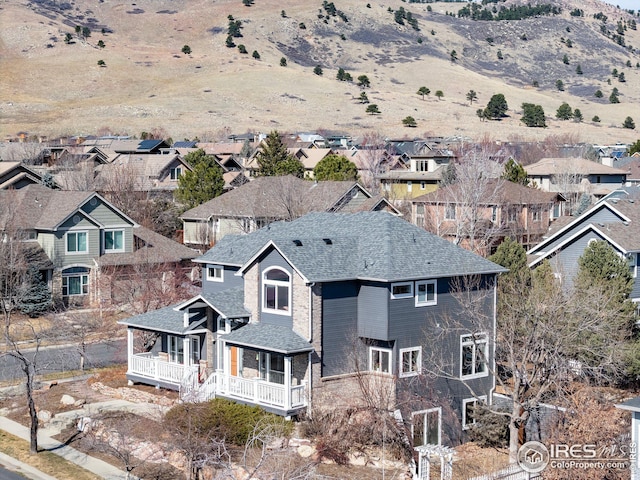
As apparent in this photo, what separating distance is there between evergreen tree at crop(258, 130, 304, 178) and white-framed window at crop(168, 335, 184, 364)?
1869 inches

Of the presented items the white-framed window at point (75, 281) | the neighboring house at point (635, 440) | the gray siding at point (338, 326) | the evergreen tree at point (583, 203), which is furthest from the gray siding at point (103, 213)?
the neighboring house at point (635, 440)

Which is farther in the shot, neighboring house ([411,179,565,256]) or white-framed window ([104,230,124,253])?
neighboring house ([411,179,565,256])

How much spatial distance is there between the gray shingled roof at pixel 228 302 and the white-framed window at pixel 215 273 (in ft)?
7.83

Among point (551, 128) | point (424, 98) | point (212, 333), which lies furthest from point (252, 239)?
point (424, 98)

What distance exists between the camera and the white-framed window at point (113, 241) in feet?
190

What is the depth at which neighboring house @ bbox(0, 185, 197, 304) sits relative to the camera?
5547cm

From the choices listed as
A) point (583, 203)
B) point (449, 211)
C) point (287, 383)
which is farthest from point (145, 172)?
point (287, 383)

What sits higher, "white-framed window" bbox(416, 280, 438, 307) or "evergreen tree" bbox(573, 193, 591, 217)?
"evergreen tree" bbox(573, 193, 591, 217)

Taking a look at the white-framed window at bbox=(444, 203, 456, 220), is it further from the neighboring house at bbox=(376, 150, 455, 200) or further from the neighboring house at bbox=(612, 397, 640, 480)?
the neighboring house at bbox=(612, 397, 640, 480)

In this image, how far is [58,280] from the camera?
5534cm

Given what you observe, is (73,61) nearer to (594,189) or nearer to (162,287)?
(594,189)

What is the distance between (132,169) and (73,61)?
357 ft

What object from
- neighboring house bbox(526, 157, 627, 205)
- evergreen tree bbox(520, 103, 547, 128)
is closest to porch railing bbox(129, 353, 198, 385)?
neighboring house bbox(526, 157, 627, 205)

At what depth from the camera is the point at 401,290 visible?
33031 mm
